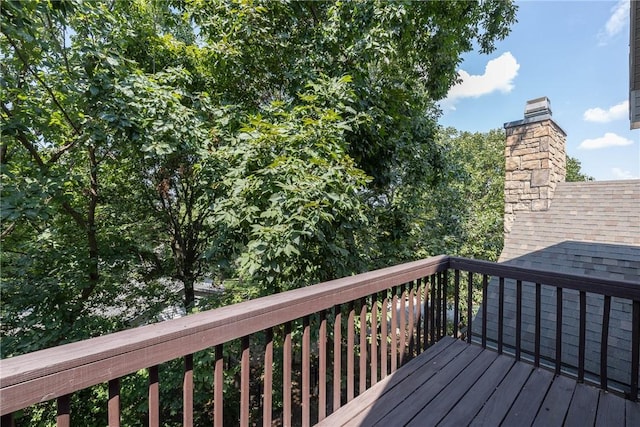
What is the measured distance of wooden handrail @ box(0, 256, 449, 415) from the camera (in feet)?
2.29

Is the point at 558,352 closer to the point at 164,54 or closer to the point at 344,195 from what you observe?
the point at 344,195

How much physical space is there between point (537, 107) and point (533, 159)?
3.10 feet

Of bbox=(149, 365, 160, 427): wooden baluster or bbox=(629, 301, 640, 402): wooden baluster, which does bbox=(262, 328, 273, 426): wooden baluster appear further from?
bbox=(629, 301, 640, 402): wooden baluster

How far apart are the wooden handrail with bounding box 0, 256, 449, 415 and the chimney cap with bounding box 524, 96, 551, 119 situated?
5.77 m

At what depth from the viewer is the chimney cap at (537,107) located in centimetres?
532

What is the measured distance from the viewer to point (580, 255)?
14.4 ft

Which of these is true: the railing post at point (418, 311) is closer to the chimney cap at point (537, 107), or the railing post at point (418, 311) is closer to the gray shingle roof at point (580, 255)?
the gray shingle roof at point (580, 255)

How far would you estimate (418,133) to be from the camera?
4.89 meters

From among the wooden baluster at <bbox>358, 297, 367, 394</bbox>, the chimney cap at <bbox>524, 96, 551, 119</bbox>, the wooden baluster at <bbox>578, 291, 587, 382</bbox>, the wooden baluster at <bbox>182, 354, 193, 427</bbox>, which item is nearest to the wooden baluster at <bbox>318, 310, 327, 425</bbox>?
the wooden baluster at <bbox>358, 297, 367, 394</bbox>

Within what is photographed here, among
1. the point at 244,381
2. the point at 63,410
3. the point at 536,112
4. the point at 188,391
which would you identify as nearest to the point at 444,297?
the point at 244,381

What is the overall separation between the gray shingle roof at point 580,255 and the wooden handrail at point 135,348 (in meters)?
3.41

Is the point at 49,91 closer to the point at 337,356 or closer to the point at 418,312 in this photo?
the point at 337,356

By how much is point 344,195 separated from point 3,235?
467cm

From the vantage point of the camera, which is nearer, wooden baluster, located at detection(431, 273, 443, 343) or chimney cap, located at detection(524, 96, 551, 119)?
wooden baluster, located at detection(431, 273, 443, 343)
